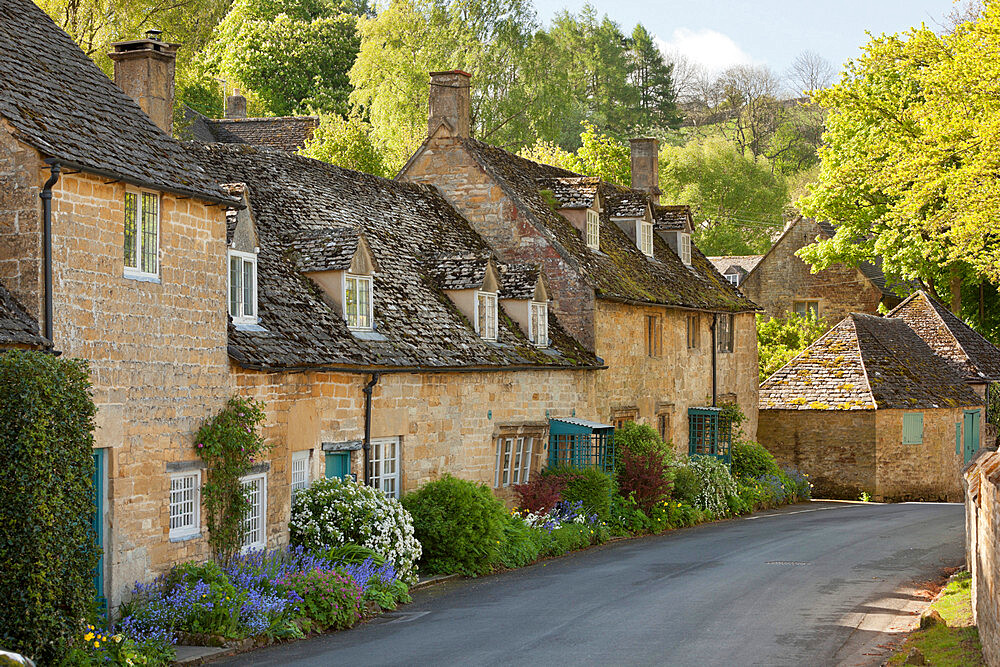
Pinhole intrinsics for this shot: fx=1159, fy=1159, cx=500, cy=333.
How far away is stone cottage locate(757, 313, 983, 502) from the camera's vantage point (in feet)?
124

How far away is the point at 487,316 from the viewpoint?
2488 centimetres

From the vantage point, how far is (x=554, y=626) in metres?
15.4

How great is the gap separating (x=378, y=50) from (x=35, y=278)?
1498 inches

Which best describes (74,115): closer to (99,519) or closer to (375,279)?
(99,519)

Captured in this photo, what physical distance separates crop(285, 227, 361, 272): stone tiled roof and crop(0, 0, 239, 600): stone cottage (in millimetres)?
4433

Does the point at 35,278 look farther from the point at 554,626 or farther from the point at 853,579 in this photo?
the point at 853,579

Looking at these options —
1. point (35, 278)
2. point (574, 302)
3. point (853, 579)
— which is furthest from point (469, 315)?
point (35, 278)

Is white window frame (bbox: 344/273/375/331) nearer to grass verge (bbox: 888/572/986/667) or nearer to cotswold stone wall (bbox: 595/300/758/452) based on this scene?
cotswold stone wall (bbox: 595/300/758/452)

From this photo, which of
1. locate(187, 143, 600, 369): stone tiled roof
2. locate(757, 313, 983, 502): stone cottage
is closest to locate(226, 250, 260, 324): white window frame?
locate(187, 143, 600, 369): stone tiled roof

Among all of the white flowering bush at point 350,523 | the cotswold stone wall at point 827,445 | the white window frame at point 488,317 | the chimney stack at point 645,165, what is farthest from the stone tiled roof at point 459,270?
the cotswold stone wall at point 827,445

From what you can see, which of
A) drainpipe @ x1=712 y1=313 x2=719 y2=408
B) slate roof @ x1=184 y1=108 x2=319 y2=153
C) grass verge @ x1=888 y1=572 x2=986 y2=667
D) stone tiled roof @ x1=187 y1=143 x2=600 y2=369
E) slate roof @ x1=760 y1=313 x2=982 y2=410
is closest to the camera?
grass verge @ x1=888 y1=572 x2=986 y2=667

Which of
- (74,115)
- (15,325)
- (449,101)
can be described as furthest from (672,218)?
(15,325)

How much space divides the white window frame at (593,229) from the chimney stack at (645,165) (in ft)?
28.8

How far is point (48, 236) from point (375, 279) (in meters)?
10.2
